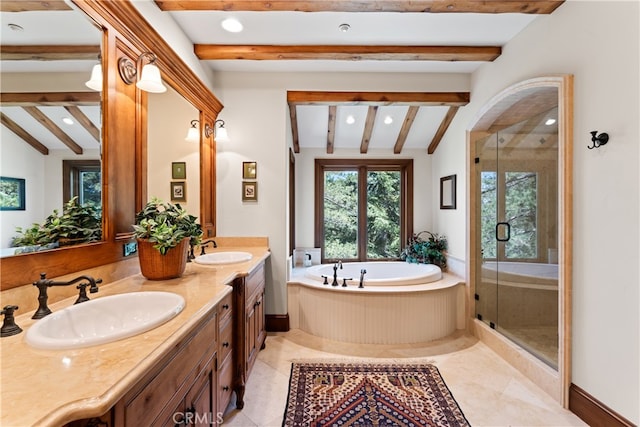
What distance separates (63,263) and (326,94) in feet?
8.77

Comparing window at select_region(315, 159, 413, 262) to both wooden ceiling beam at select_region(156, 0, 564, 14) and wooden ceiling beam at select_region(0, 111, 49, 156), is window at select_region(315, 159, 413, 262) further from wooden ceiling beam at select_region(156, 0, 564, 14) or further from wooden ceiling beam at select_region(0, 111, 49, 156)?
wooden ceiling beam at select_region(0, 111, 49, 156)

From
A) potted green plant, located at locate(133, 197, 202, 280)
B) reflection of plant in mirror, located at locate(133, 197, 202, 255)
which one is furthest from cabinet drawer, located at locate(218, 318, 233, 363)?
reflection of plant in mirror, located at locate(133, 197, 202, 255)

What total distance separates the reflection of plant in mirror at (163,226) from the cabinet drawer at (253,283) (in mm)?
499

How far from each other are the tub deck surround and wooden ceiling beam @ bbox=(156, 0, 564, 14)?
2.35 m

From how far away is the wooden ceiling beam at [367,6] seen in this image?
1959 mm

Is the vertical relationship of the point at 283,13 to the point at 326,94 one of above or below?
above

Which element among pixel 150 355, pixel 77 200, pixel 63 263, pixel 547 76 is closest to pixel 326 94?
pixel 547 76

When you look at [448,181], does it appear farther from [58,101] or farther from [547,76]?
[58,101]

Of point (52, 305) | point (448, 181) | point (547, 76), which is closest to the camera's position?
point (52, 305)

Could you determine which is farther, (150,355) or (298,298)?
(298,298)

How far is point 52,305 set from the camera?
1.15 meters

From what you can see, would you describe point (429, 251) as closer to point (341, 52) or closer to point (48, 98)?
point (341, 52)

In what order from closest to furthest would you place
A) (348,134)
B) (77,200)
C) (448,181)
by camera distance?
1. (77,200)
2. (448,181)
3. (348,134)

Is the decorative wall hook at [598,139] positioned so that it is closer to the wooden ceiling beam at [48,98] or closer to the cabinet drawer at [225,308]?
the cabinet drawer at [225,308]
